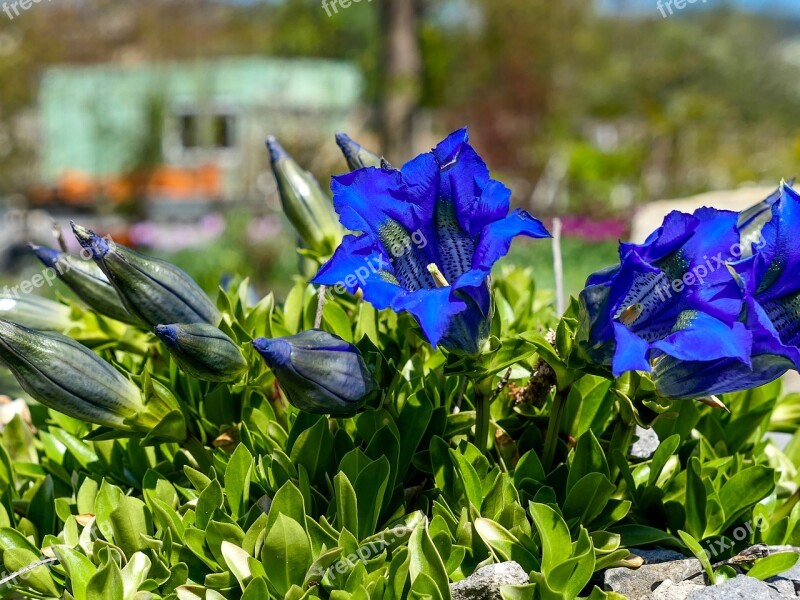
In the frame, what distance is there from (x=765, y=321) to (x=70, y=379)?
2.62ft

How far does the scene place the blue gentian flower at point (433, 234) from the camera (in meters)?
0.95

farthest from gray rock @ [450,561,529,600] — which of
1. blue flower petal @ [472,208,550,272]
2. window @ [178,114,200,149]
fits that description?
window @ [178,114,200,149]

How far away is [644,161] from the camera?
43.7 ft

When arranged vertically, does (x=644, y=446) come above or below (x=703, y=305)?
below

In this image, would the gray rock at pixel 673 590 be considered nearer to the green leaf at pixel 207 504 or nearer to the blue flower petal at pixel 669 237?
the blue flower petal at pixel 669 237

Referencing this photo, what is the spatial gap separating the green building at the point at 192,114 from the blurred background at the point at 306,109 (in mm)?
44

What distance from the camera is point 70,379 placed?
43.4 inches

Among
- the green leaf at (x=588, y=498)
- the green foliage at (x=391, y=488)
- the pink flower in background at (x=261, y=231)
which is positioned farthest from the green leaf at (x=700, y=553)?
the pink flower in background at (x=261, y=231)

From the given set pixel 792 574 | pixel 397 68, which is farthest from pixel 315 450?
pixel 397 68

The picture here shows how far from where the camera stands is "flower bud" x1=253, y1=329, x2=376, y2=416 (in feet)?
3.18

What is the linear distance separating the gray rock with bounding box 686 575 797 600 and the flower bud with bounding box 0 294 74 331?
3.50 ft

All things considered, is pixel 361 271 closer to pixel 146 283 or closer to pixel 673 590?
pixel 146 283

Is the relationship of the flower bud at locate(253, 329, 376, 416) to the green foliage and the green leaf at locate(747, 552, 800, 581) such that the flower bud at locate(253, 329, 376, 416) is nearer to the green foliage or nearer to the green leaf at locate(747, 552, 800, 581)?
the green foliage

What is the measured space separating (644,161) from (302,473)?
42.5 feet
